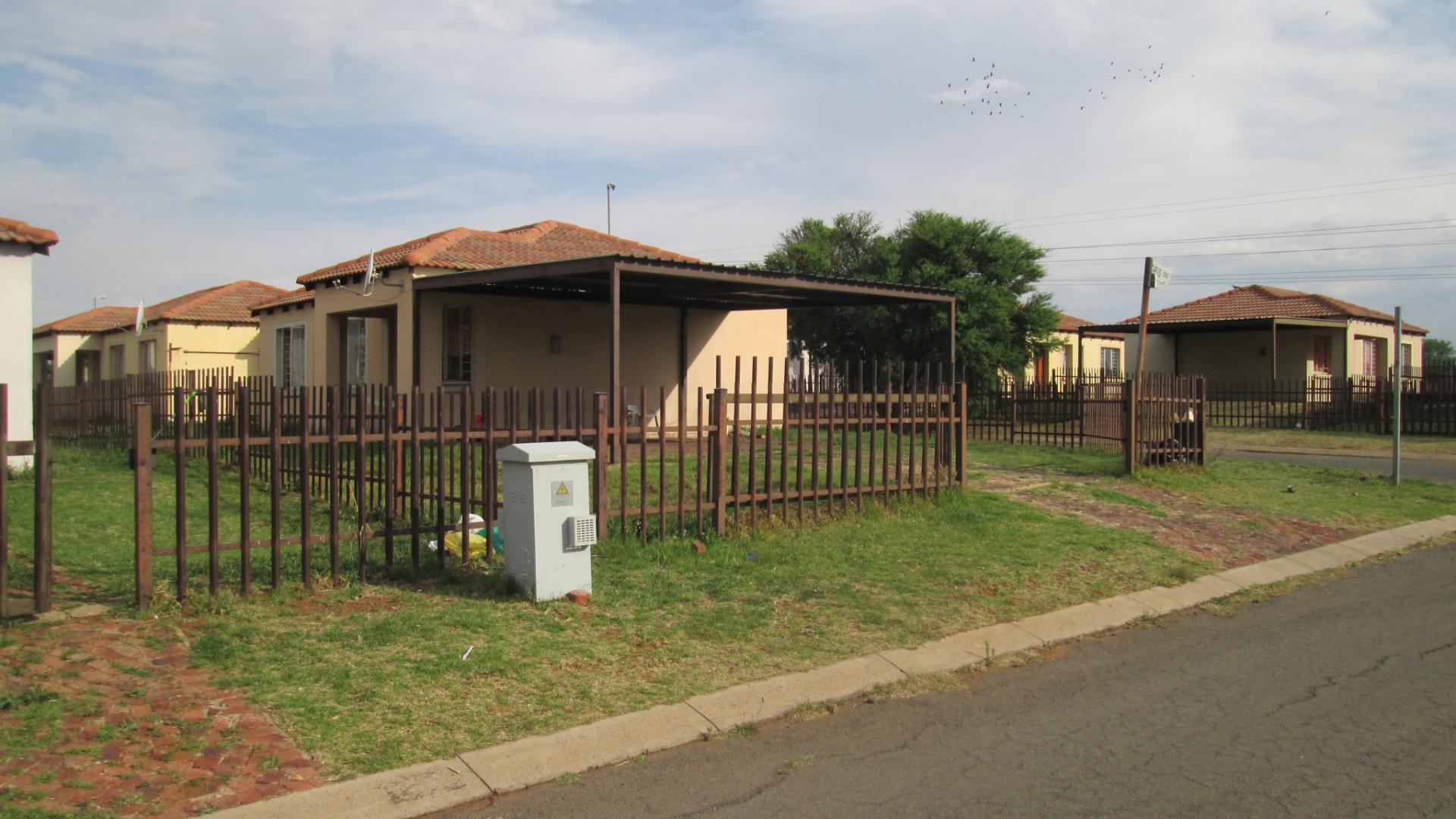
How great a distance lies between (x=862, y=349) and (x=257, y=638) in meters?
23.4

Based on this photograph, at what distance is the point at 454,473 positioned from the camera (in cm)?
1012

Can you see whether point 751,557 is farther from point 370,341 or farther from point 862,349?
point 862,349

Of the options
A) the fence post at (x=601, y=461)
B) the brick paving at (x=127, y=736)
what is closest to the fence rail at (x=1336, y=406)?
the fence post at (x=601, y=461)

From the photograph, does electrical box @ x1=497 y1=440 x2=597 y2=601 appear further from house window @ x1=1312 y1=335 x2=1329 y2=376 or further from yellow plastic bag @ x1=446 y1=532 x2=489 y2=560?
house window @ x1=1312 y1=335 x2=1329 y2=376

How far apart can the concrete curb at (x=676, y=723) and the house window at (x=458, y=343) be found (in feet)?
43.4

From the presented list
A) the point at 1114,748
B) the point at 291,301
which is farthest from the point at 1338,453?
the point at 291,301

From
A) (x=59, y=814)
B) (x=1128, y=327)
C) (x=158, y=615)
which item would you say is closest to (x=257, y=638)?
(x=158, y=615)

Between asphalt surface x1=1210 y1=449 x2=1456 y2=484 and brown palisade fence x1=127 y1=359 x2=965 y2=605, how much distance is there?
353 inches

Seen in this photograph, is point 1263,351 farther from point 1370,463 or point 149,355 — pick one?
point 149,355

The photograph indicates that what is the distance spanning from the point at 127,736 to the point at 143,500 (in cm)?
206

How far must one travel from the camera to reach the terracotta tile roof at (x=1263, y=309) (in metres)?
34.4

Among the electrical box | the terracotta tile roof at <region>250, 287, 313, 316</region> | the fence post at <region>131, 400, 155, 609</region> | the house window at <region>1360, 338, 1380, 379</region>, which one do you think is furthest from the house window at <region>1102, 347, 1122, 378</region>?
the fence post at <region>131, 400, 155, 609</region>

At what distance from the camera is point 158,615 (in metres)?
6.16

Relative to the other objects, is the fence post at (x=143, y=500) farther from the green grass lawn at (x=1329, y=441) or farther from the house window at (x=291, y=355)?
the green grass lawn at (x=1329, y=441)
